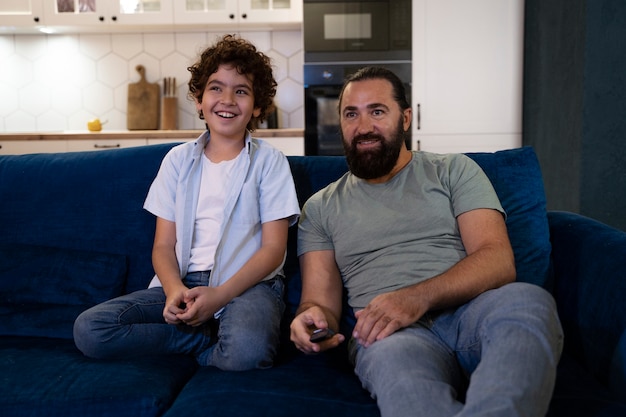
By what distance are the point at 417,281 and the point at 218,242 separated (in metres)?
0.55

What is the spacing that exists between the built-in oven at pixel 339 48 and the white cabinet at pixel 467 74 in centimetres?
10

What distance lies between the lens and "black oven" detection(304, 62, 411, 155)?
3961 mm

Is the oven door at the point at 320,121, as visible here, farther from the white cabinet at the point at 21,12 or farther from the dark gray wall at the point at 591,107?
the white cabinet at the point at 21,12

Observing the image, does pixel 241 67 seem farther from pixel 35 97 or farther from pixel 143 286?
pixel 35 97

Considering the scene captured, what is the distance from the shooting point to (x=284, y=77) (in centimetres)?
450

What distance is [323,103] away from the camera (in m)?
3.99

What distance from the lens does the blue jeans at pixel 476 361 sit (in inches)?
39.9

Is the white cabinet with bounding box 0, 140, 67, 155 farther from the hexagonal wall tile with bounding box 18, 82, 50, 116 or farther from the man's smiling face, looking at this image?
the man's smiling face

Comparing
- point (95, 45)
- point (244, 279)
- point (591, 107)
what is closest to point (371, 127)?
point (244, 279)

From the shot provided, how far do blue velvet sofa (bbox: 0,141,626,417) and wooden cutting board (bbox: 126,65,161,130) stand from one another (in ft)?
8.04

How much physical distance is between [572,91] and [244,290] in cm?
229

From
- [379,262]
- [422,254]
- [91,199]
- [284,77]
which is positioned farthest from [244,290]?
[284,77]

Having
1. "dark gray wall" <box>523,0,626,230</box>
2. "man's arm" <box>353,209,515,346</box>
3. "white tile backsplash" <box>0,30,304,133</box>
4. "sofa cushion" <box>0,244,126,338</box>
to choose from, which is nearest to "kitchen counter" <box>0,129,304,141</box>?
"white tile backsplash" <box>0,30,304,133</box>

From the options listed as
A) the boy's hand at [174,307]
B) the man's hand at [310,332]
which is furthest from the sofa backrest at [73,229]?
the man's hand at [310,332]
